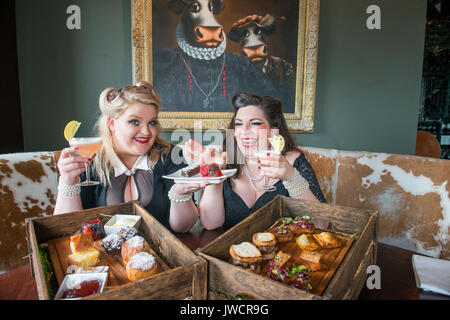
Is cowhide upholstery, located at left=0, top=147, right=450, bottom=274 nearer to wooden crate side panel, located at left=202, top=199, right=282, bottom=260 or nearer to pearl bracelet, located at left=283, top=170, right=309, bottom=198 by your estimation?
pearl bracelet, located at left=283, top=170, right=309, bottom=198

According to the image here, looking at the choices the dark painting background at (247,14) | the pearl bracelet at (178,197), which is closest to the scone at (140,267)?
the pearl bracelet at (178,197)

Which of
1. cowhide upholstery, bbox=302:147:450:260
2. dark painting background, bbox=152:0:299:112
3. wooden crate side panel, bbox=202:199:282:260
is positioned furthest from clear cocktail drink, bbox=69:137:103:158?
dark painting background, bbox=152:0:299:112

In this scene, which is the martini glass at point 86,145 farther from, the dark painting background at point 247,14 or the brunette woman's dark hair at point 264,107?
the dark painting background at point 247,14

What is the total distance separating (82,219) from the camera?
121 cm

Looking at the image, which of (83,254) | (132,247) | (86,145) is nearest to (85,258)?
(83,254)

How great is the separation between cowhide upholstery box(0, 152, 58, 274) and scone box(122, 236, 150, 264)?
1.16m

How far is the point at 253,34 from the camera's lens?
3.33 meters

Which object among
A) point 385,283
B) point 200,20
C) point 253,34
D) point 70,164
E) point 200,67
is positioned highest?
point 200,20

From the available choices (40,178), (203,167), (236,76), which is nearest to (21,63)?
(40,178)

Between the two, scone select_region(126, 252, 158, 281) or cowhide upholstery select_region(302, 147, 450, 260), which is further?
cowhide upholstery select_region(302, 147, 450, 260)

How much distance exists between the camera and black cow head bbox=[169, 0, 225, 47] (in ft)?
10.3

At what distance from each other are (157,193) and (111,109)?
61 centimetres

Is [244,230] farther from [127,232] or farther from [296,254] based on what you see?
[127,232]
